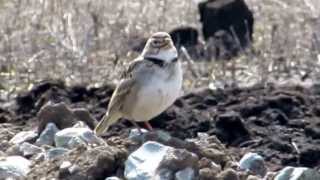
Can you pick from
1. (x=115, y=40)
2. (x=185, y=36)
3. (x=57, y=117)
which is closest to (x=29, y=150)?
(x=57, y=117)

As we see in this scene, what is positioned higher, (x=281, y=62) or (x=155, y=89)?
(x=155, y=89)

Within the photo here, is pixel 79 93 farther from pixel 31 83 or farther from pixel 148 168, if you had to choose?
pixel 148 168

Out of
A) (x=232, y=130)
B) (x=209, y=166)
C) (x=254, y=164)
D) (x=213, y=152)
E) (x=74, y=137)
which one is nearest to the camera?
(x=209, y=166)

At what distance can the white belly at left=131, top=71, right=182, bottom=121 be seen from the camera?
8.20 metres

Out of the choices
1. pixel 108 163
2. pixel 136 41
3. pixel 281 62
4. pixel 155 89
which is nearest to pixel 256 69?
pixel 281 62

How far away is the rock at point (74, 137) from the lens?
27.3ft

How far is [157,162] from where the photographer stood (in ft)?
23.8

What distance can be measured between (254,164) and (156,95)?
757mm

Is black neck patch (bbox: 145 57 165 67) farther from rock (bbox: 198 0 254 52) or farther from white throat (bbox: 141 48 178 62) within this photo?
rock (bbox: 198 0 254 52)

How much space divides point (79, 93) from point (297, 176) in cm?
384

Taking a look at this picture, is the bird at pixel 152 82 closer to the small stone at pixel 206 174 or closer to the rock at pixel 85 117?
the rock at pixel 85 117

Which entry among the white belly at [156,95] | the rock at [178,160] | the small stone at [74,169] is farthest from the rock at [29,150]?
the rock at [178,160]

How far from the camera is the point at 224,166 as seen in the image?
305 inches

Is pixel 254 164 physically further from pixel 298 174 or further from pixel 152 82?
pixel 152 82
